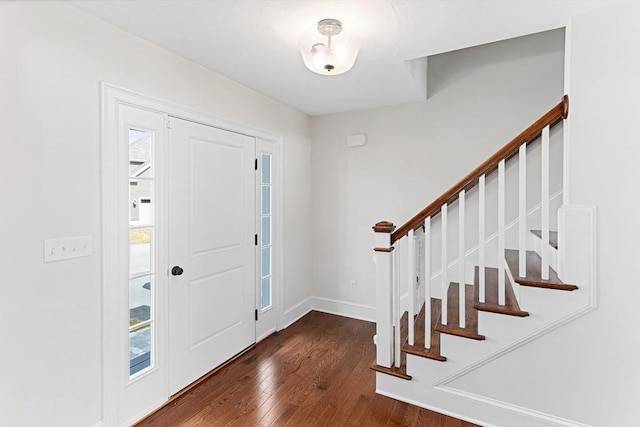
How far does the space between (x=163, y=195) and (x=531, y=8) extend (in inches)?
97.7

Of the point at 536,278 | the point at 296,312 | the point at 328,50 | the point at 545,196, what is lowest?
the point at 296,312

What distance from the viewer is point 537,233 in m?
2.46

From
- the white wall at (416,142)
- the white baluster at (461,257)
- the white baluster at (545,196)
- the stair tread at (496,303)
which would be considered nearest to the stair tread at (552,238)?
the white baluster at (545,196)

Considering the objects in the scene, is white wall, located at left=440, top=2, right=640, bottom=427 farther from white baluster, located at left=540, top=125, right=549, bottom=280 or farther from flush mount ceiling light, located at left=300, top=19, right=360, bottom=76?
flush mount ceiling light, located at left=300, top=19, right=360, bottom=76

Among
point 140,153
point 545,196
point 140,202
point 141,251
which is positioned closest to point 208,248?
point 141,251

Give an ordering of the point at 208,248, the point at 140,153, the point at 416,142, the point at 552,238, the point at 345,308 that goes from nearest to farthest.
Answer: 1. the point at 140,153
2. the point at 552,238
3. the point at 208,248
4. the point at 416,142
5. the point at 345,308

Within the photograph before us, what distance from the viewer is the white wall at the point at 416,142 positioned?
2760 mm

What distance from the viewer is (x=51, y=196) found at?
5.08 ft

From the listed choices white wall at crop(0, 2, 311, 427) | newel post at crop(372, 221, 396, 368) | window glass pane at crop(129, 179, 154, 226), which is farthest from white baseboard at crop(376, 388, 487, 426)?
window glass pane at crop(129, 179, 154, 226)

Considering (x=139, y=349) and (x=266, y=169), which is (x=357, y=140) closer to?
(x=266, y=169)

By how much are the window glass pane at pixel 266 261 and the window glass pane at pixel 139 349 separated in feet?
4.04

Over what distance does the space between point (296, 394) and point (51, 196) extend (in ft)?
6.40

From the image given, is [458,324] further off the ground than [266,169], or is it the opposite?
[266,169]

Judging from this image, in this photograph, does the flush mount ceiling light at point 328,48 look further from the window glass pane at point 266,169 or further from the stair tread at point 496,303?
the stair tread at point 496,303
